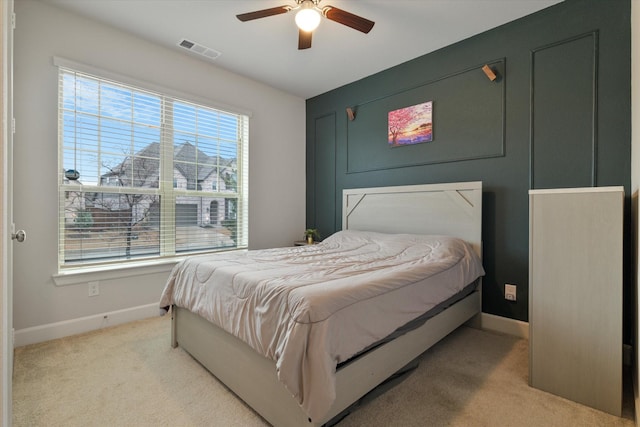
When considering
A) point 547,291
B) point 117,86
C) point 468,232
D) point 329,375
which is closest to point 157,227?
point 117,86

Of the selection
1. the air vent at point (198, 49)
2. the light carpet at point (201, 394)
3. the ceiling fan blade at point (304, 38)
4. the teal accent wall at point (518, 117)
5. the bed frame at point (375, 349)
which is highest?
the air vent at point (198, 49)

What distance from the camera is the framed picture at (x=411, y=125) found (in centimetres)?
319

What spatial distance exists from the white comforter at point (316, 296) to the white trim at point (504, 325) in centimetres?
→ 48

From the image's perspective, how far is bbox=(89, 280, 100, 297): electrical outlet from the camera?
8.68ft

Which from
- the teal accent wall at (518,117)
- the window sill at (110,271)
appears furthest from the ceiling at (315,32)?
the window sill at (110,271)

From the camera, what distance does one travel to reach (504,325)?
8.64 feet

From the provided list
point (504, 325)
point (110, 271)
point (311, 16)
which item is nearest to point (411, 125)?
point (311, 16)

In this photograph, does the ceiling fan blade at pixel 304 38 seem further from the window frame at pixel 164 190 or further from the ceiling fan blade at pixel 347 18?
the window frame at pixel 164 190

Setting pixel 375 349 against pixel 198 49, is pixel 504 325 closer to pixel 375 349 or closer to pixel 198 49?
pixel 375 349

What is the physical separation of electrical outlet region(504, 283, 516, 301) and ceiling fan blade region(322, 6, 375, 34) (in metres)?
2.46

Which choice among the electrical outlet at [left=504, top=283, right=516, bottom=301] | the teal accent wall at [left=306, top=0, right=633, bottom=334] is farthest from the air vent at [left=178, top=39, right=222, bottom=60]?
the electrical outlet at [left=504, top=283, right=516, bottom=301]

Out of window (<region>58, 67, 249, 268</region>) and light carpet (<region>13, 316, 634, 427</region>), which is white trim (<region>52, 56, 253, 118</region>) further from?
light carpet (<region>13, 316, 634, 427</region>)

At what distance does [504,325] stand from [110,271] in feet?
11.8

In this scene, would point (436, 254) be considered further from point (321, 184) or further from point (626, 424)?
point (321, 184)
